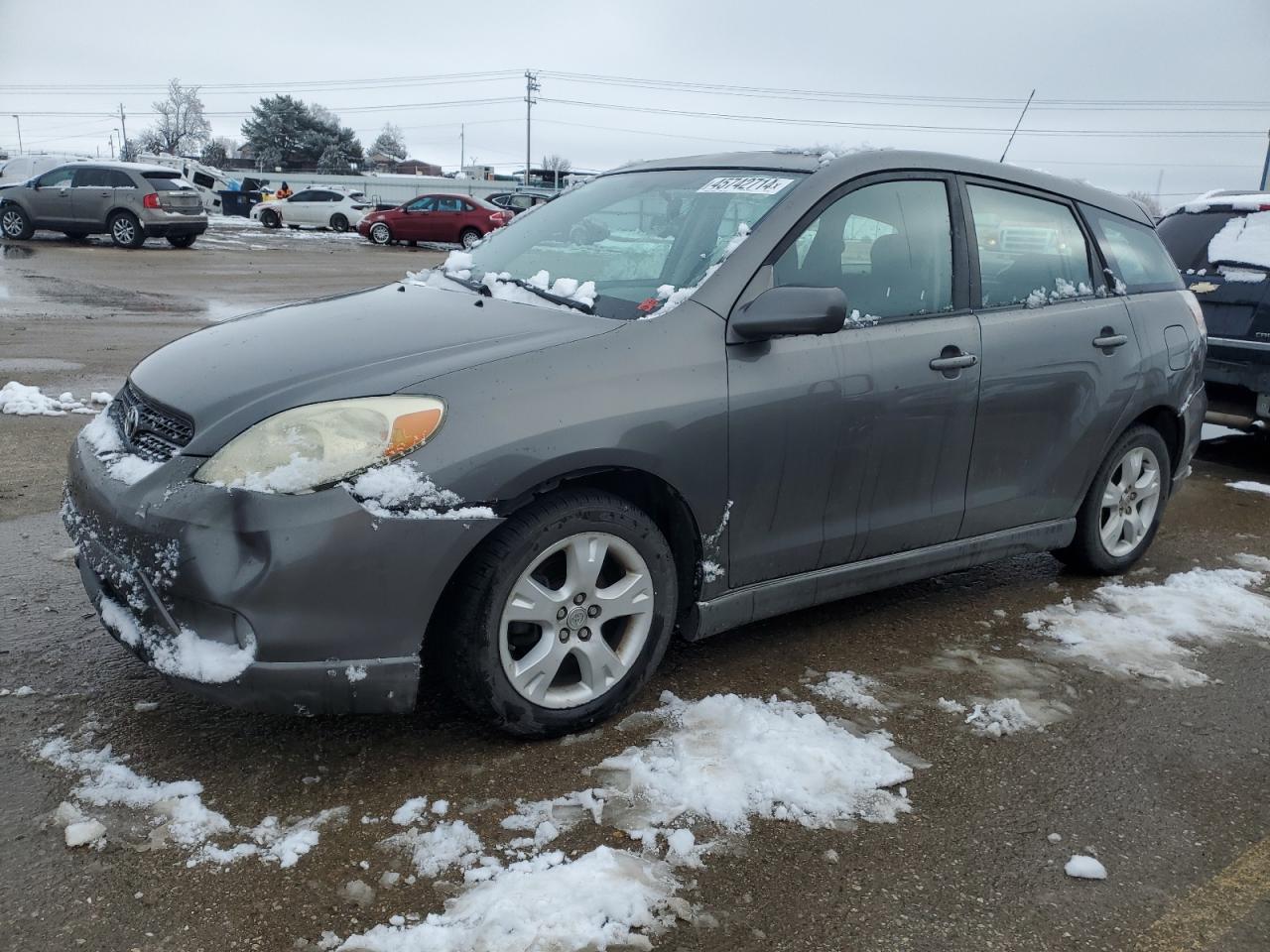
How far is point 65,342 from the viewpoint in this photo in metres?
9.80

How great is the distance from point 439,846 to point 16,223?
2440 cm

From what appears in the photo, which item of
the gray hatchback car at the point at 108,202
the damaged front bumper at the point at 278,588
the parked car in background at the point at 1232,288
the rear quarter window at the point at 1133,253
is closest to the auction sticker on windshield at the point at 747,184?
the damaged front bumper at the point at 278,588

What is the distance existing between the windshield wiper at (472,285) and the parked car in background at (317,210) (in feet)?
110

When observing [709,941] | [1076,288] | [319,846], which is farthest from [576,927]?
[1076,288]

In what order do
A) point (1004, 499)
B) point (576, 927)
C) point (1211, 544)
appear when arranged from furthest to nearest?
point (1211, 544)
point (1004, 499)
point (576, 927)

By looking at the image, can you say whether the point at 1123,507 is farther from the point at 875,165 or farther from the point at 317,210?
the point at 317,210

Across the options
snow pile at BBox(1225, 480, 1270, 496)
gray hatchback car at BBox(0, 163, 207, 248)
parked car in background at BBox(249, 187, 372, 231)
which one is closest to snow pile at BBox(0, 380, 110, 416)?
snow pile at BBox(1225, 480, 1270, 496)

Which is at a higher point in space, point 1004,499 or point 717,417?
point 717,417

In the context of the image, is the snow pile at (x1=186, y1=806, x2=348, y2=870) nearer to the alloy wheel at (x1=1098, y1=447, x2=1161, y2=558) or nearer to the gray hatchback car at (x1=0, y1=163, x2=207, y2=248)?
the alloy wheel at (x1=1098, y1=447, x2=1161, y2=558)

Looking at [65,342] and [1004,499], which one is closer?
[1004,499]

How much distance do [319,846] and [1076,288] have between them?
3.51 metres

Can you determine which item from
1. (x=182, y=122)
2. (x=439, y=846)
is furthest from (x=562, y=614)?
(x=182, y=122)

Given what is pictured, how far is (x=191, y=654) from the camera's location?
2.69m

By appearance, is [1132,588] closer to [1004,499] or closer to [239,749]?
[1004,499]
